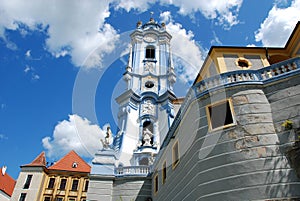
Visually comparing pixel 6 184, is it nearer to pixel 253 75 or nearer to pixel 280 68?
pixel 253 75

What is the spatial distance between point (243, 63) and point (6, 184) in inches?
1572

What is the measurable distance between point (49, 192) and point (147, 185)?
21334mm

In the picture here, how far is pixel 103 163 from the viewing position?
1814cm

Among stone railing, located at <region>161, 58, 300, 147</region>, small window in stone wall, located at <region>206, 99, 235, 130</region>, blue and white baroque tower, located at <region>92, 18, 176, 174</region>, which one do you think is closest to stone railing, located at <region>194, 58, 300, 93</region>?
stone railing, located at <region>161, 58, 300, 147</region>

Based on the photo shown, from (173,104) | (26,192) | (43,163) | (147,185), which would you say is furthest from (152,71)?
(26,192)

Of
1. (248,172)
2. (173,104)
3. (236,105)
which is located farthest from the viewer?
(173,104)

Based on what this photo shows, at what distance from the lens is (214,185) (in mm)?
8383

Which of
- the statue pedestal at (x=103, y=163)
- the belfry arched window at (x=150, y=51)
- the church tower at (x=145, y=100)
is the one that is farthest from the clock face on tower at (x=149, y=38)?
the statue pedestal at (x=103, y=163)

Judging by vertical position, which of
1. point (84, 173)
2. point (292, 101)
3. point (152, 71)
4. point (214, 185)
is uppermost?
point (152, 71)

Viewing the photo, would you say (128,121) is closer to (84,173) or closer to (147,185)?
(147,185)

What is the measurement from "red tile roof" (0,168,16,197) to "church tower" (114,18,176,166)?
2373 cm

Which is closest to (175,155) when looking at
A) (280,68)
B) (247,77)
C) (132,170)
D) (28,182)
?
(247,77)

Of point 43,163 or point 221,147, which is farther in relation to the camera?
point 43,163

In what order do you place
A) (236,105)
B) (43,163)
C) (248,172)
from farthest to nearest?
1. (43,163)
2. (236,105)
3. (248,172)
